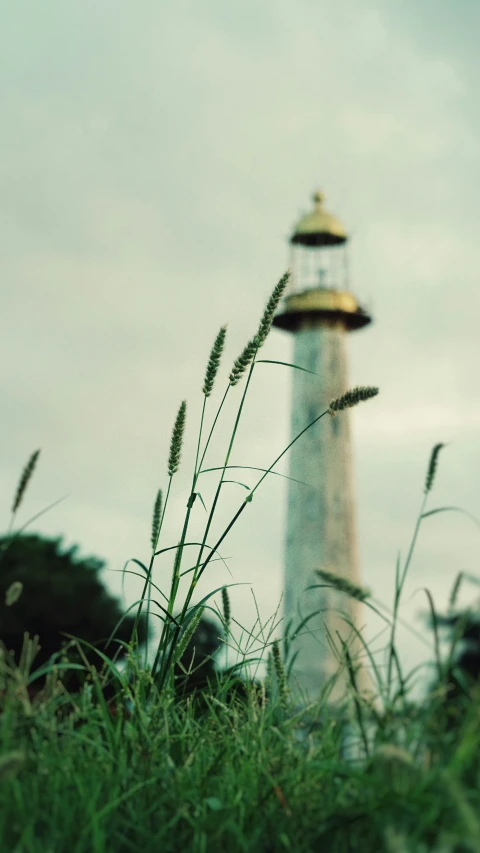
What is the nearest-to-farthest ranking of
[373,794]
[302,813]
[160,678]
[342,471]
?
[373,794]
[302,813]
[160,678]
[342,471]

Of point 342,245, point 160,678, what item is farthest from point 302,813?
point 342,245

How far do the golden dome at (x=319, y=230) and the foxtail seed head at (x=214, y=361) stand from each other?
30.3m

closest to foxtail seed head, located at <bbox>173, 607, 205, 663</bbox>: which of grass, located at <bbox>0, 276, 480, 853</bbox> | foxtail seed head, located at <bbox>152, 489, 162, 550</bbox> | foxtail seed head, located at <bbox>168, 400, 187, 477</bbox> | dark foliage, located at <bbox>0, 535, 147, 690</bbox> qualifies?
grass, located at <bbox>0, 276, 480, 853</bbox>

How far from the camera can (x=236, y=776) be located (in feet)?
7.27

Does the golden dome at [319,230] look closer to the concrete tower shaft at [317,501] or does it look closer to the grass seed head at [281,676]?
the concrete tower shaft at [317,501]

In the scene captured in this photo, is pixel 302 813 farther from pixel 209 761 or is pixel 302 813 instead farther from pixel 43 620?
pixel 43 620

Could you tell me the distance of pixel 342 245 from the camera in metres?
33.7

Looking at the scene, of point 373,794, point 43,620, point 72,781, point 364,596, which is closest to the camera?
point 373,794

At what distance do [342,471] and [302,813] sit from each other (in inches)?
1060

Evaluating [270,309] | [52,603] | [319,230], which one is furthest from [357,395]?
[319,230]

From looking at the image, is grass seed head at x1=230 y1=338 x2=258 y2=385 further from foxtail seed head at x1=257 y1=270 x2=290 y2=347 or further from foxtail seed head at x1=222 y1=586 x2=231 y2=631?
foxtail seed head at x1=222 y1=586 x2=231 y2=631

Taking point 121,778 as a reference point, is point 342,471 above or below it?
above

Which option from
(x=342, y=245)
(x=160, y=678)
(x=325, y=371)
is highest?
(x=342, y=245)

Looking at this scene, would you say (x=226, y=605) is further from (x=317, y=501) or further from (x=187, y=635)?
(x=317, y=501)
